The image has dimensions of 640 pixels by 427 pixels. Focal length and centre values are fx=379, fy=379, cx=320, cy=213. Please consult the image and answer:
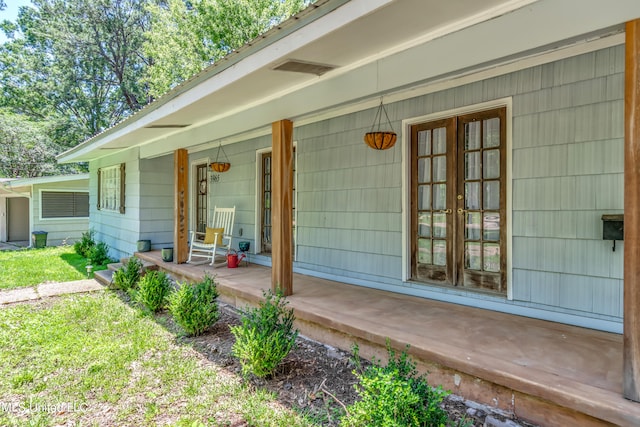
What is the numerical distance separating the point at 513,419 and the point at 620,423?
1.66 feet

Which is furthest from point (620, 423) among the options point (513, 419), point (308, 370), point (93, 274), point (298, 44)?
point (93, 274)

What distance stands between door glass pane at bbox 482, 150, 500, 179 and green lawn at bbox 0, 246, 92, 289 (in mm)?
6673

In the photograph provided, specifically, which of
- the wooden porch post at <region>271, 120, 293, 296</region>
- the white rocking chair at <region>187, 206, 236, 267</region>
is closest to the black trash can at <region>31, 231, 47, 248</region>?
the white rocking chair at <region>187, 206, 236, 267</region>

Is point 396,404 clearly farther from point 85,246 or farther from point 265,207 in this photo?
point 85,246

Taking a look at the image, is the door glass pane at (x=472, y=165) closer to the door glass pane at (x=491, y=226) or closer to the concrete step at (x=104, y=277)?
the door glass pane at (x=491, y=226)

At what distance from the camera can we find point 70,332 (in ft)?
12.5

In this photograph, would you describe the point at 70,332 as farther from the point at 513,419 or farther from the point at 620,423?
the point at 620,423

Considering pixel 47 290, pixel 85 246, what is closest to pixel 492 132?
pixel 47 290

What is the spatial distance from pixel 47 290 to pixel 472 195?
19.7ft

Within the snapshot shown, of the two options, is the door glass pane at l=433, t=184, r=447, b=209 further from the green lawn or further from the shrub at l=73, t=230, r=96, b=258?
the shrub at l=73, t=230, r=96, b=258

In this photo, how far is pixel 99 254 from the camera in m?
8.17

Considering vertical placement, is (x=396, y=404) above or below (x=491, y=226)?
below

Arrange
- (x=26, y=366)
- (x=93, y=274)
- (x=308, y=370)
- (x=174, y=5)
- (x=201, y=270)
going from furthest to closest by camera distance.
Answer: (x=174, y=5)
(x=93, y=274)
(x=201, y=270)
(x=26, y=366)
(x=308, y=370)

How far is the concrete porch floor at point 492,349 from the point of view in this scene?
185cm
